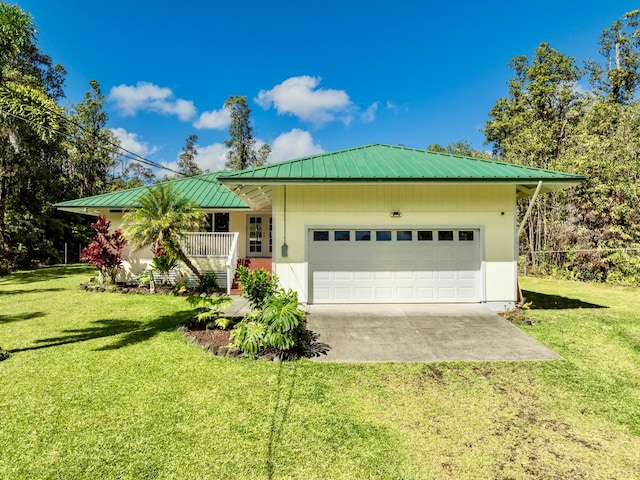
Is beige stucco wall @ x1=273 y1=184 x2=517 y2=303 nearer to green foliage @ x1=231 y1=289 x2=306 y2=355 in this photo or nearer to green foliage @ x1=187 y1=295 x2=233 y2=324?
green foliage @ x1=187 y1=295 x2=233 y2=324

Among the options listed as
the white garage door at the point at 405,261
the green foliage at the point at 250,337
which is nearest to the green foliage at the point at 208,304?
the green foliage at the point at 250,337

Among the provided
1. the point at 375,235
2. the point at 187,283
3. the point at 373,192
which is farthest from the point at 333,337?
the point at 187,283

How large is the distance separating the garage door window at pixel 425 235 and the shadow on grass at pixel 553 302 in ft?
12.1

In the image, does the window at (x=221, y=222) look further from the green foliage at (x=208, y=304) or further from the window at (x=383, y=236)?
the window at (x=383, y=236)

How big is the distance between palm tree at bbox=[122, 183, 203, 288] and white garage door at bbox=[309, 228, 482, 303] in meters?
5.16

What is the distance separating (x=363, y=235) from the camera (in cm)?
904

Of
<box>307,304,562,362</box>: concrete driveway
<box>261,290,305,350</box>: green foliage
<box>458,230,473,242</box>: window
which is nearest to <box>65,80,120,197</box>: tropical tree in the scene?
<box>307,304,562,362</box>: concrete driveway

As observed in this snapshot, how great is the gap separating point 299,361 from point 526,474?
3.35m

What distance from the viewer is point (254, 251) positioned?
608 inches

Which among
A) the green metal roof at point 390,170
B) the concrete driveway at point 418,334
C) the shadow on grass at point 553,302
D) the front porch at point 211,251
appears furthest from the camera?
the front porch at point 211,251

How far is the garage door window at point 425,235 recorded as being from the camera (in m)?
9.05

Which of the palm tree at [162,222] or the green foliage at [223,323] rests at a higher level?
the palm tree at [162,222]

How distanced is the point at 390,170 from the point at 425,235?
2152 millimetres

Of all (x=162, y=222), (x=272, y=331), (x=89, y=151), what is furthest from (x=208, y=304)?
(x=89, y=151)
